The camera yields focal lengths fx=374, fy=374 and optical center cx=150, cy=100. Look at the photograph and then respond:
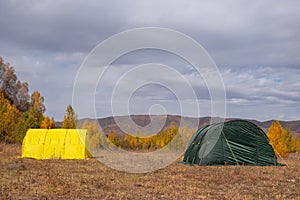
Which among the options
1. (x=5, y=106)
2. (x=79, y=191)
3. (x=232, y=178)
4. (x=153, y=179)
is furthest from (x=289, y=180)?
(x=5, y=106)

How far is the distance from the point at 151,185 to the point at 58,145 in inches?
545

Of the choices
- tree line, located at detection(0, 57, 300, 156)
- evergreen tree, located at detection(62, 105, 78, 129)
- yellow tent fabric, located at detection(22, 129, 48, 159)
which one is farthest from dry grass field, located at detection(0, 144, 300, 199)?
evergreen tree, located at detection(62, 105, 78, 129)

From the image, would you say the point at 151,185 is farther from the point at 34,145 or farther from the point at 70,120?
the point at 70,120

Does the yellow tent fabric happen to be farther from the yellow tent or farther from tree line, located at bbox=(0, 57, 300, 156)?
tree line, located at bbox=(0, 57, 300, 156)

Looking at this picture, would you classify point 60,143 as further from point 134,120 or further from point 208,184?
point 208,184

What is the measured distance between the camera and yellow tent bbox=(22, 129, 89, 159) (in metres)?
25.1

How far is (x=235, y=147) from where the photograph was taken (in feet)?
68.6

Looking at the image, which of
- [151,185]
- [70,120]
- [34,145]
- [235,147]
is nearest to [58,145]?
[34,145]

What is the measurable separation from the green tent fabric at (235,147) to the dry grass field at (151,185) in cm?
328

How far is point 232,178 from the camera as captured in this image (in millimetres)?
15148

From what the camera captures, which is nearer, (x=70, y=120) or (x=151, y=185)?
(x=151, y=185)

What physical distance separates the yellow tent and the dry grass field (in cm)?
776

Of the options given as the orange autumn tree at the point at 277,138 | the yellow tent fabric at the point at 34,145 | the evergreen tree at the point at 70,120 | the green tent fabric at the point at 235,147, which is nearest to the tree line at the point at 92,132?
the evergreen tree at the point at 70,120

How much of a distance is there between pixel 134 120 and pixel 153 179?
7.50 m
